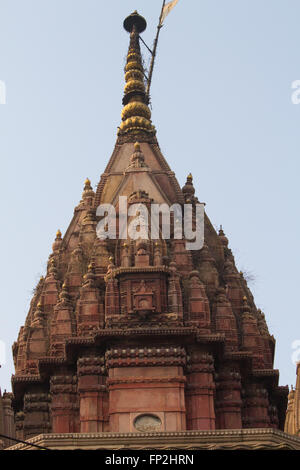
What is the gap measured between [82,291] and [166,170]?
7916 millimetres

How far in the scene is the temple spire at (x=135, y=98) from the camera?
1612 inches

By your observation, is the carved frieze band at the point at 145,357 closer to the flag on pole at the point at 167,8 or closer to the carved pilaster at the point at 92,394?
the carved pilaster at the point at 92,394

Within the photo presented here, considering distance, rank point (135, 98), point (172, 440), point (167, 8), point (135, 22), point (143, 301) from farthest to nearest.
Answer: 1. point (167, 8)
2. point (135, 22)
3. point (135, 98)
4. point (143, 301)
5. point (172, 440)

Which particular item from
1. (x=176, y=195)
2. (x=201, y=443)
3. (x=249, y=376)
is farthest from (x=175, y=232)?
(x=201, y=443)

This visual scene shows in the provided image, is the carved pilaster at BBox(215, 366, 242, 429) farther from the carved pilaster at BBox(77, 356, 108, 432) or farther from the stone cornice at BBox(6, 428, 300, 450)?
the stone cornice at BBox(6, 428, 300, 450)

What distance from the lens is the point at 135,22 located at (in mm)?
44844

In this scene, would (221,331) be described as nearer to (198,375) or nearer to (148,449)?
(198,375)

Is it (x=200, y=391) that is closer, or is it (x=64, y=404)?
(x=200, y=391)

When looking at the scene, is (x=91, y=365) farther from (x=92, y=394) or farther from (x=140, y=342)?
(x=140, y=342)

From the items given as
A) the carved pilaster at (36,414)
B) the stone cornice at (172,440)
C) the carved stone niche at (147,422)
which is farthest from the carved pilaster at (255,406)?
the stone cornice at (172,440)

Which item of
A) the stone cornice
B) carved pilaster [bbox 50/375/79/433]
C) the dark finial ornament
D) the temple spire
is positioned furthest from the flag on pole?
the stone cornice

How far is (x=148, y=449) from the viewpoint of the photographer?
899 inches

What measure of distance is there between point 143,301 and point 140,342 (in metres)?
1.40

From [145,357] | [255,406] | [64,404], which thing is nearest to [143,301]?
[145,357]
